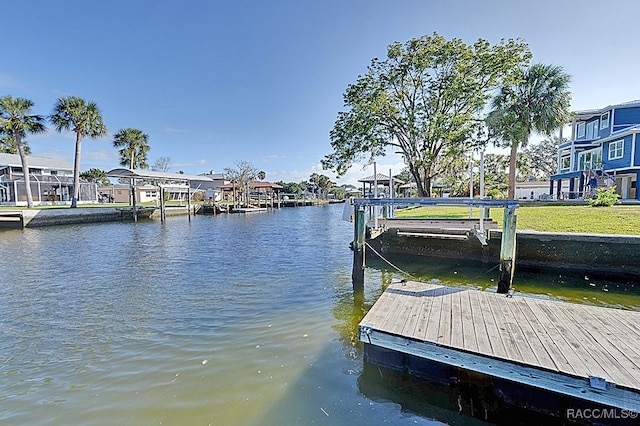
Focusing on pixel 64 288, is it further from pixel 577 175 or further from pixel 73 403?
pixel 577 175

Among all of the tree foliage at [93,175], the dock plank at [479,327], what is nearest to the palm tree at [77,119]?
the tree foliage at [93,175]

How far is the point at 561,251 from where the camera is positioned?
8.67 meters

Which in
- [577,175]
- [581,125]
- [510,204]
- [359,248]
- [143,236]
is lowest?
[143,236]

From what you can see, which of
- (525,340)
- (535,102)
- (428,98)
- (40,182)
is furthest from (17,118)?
(535,102)

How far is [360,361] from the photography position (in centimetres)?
450

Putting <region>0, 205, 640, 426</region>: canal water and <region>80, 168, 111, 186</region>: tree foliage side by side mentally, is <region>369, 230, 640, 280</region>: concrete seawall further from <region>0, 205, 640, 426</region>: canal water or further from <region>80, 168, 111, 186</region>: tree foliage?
<region>80, 168, 111, 186</region>: tree foliage

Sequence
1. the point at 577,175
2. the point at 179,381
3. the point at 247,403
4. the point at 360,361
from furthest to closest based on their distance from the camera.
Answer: the point at 577,175
the point at 360,361
the point at 179,381
the point at 247,403

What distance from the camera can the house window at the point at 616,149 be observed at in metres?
23.2

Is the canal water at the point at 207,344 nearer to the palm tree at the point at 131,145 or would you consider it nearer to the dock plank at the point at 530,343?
the dock plank at the point at 530,343

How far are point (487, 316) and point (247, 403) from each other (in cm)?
323

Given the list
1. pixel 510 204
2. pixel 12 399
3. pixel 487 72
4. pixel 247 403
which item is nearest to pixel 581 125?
pixel 487 72

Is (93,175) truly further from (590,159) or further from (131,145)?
(590,159)

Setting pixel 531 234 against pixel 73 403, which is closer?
pixel 73 403

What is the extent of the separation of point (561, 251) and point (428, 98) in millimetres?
12683
